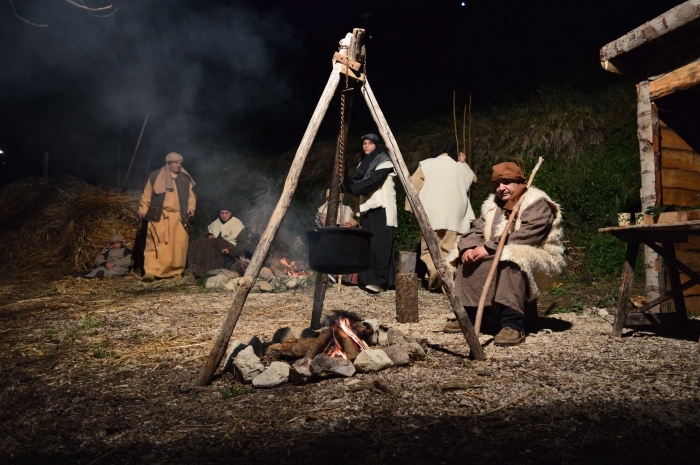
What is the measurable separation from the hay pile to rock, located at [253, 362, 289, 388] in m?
7.58

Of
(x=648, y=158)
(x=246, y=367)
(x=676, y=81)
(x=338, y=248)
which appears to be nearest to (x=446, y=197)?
(x=648, y=158)

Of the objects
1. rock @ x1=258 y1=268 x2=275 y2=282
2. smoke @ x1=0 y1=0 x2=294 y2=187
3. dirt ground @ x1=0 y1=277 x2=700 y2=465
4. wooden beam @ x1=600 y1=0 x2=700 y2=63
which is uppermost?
smoke @ x1=0 y1=0 x2=294 y2=187

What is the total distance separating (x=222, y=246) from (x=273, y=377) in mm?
5889

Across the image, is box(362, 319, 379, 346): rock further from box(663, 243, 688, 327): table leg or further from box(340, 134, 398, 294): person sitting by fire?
box(340, 134, 398, 294): person sitting by fire

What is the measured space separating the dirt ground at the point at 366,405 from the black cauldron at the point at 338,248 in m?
0.73

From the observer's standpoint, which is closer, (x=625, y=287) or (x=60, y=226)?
(x=625, y=287)

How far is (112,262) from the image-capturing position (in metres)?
8.24

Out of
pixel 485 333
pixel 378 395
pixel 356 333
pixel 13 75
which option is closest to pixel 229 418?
pixel 378 395

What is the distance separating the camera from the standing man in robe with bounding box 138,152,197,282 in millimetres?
7871

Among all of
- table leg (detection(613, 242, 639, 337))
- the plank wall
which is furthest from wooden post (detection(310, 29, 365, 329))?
the plank wall

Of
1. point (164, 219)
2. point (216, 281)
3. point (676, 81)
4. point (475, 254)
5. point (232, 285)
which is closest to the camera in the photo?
point (475, 254)

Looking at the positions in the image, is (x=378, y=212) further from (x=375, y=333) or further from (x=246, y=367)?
(x=246, y=367)

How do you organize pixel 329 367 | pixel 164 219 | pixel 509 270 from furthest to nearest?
pixel 164 219, pixel 509 270, pixel 329 367

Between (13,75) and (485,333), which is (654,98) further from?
(13,75)
